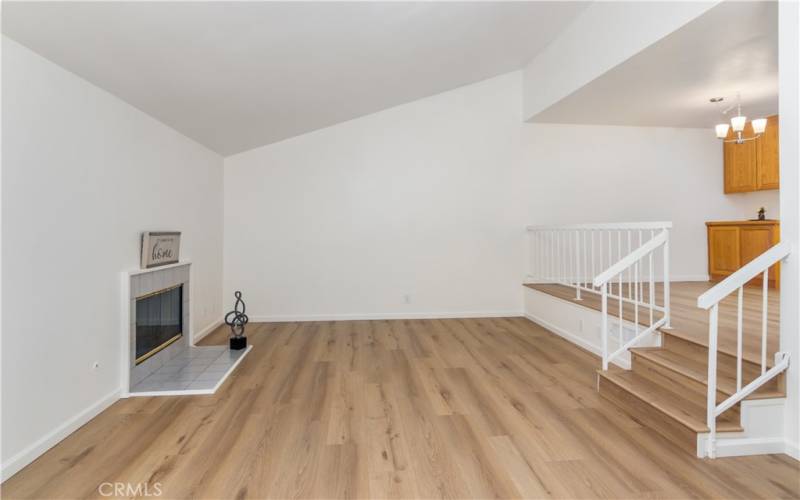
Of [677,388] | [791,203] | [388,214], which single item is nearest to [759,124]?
[791,203]

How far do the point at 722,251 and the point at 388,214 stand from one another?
487 centimetres

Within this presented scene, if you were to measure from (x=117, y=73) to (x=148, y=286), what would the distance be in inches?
67.1

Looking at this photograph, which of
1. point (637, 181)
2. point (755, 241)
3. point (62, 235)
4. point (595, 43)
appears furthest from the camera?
point (637, 181)

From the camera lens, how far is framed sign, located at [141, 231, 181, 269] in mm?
3334

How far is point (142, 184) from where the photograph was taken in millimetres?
3367

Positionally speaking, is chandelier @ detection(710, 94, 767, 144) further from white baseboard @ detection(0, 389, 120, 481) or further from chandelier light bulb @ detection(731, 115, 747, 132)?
white baseboard @ detection(0, 389, 120, 481)

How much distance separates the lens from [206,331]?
193 inches

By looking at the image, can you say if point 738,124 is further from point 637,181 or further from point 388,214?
point 388,214

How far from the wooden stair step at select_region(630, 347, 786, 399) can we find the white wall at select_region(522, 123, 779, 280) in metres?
3.12

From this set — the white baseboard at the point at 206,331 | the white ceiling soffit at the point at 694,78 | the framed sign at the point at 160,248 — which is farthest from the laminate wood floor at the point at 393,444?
the white ceiling soffit at the point at 694,78

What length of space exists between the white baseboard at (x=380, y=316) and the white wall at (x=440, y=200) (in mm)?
31

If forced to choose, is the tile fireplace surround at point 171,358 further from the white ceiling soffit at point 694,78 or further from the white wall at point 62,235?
the white ceiling soffit at point 694,78

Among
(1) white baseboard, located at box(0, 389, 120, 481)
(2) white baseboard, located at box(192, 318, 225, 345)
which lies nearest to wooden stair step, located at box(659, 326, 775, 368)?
(1) white baseboard, located at box(0, 389, 120, 481)

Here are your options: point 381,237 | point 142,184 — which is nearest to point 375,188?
point 381,237
